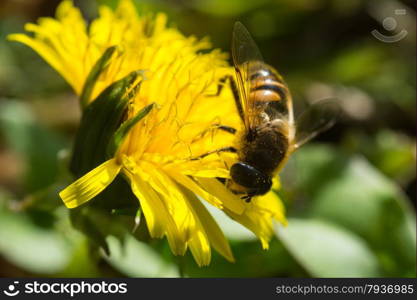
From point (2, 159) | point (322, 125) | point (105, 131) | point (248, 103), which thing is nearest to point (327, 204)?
point (322, 125)

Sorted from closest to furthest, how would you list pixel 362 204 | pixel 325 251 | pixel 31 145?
pixel 325 251, pixel 362 204, pixel 31 145

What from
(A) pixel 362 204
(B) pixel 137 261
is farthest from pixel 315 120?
(B) pixel 137 261

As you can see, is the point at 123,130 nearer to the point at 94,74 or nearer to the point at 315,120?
the point at 94,74

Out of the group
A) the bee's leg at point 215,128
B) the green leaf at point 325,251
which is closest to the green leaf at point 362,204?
the green leaf at point 325,251

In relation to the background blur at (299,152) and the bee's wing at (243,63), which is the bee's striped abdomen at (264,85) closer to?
the bee's wing at (243,63)

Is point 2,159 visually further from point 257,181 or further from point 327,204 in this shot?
point 257,181

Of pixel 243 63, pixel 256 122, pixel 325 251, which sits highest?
pixel 243 63

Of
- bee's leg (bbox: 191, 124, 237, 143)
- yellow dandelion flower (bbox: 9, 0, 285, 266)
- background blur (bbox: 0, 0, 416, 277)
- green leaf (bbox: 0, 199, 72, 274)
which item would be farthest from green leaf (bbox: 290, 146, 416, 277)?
green leaf (bbox: 0, 199, 72, 274)
